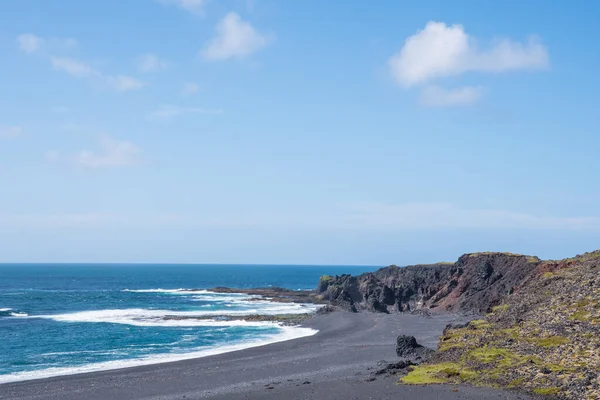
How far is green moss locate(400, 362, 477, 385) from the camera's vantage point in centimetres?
3747

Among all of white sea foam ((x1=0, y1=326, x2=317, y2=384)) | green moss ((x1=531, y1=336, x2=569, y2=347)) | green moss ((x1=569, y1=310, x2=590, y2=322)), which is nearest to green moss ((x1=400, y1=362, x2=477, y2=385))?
green moss ((x1=531, y1=336, x2=569, y2=347))

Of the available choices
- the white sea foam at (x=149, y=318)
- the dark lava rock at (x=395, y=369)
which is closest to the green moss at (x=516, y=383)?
the dark lava rock at (x=395, y=369)

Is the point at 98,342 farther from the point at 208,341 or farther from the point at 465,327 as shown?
the point at 465,327

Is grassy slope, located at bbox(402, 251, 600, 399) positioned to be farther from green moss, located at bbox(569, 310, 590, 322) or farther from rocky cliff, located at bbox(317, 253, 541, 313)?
rocky cliff, located at bbox(317, 253, 541, 313)

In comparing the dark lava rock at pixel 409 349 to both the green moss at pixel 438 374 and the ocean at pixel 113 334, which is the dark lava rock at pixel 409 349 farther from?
the ocean at pixel 113 334

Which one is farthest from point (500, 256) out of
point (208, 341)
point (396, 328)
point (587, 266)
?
point (208, 341)

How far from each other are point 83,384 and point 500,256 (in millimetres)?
69569

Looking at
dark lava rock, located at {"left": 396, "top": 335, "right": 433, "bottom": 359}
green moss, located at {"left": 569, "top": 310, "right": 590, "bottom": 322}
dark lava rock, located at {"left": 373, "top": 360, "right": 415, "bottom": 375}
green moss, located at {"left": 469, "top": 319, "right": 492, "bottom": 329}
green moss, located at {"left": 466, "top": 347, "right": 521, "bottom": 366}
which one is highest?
green moss, located at {"left": 569, "top": 310, "right": 590, "bottom": 322}

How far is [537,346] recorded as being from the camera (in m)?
40.1

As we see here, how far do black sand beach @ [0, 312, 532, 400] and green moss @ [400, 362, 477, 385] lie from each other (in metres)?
1.13

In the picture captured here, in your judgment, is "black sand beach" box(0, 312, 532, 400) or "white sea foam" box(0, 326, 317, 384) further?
"white sea foam" box(0, 326, 317, 384)

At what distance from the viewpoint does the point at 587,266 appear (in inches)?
2244

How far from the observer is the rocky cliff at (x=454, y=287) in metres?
82.6

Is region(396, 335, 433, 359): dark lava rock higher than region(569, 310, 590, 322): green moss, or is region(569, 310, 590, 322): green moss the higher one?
region(569, 310, 590, 322): green moss
